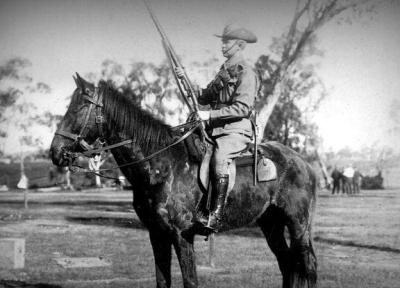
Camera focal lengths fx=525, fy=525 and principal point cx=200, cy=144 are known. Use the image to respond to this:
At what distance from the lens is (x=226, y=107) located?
6078 millimetres

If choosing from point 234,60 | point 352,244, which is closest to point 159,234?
point 234,60

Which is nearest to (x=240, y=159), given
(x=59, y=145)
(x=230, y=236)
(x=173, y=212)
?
(x=173, y=212)

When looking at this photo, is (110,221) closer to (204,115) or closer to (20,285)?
(20,285)

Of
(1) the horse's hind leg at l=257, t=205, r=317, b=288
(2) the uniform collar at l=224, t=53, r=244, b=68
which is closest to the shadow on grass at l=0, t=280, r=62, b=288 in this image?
(1) the horse's hind leg at l=257, t=205, r=317, b=288

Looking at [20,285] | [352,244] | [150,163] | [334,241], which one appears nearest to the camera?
[150,163]

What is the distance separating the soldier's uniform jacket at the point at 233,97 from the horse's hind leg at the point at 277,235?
115cm

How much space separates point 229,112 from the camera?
603 cm

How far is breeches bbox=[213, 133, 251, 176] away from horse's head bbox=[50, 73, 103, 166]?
4.37ft

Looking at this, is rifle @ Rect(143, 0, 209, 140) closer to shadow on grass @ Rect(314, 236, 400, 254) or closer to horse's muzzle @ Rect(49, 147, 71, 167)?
horse's muzzle @ Rect(49, 147, 71, 167)

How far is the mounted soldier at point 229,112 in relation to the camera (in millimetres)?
5895

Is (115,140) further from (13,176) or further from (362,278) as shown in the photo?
(13,176)

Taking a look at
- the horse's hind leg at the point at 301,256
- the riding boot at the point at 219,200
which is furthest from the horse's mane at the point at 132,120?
the horse's hind leg at the point at 301,256

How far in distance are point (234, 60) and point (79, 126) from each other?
2001mm

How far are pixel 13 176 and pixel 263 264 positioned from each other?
42.8 metres
